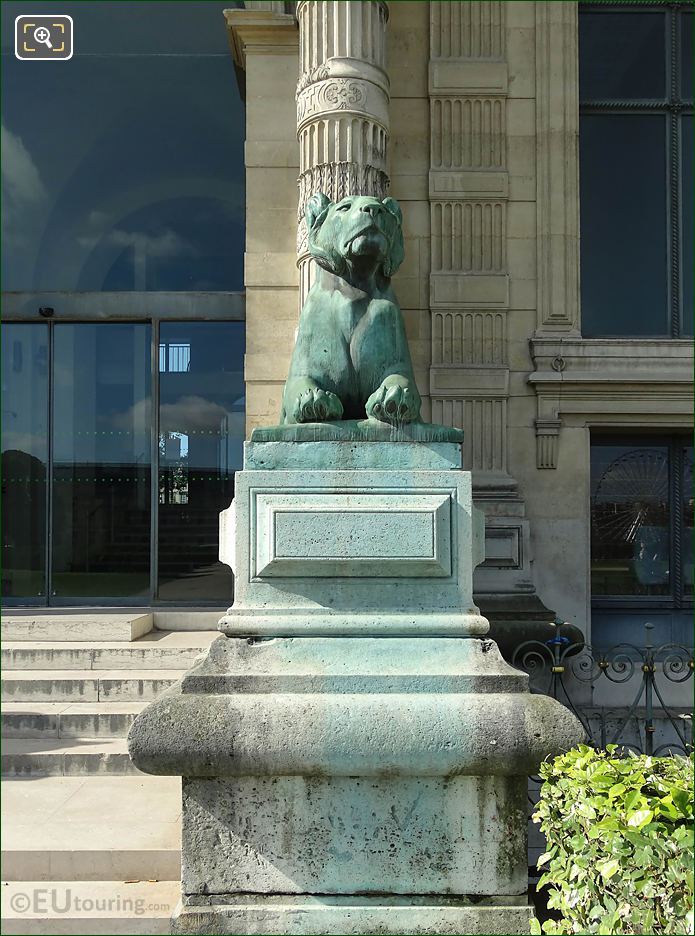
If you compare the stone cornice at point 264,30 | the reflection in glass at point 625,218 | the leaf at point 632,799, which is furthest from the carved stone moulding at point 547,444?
the leaf at point 632,799

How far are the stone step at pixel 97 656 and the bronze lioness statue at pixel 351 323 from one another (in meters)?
3.70

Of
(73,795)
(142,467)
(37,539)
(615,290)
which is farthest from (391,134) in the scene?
(73,795)

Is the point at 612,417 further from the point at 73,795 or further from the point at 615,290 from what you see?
the point at 73,795

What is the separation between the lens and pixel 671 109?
8.87 meters

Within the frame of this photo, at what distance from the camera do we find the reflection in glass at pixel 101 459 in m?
9.33

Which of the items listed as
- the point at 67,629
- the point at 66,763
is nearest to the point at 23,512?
the point at 67,629

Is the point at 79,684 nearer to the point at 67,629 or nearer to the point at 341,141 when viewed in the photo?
the point at 67,629

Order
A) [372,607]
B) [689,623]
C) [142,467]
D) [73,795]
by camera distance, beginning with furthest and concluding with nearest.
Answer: [142,467]
[689,623]
[73,795]
[372,607]

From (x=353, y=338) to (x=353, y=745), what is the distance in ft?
6.49

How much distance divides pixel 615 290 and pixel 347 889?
7.20 m

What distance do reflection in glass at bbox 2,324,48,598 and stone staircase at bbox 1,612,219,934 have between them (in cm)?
114

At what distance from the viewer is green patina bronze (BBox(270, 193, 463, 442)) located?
389cm

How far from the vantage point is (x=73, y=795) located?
16.8ft

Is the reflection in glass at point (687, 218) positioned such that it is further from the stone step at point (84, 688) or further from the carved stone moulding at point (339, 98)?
the stone step at point (84, 688)
